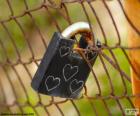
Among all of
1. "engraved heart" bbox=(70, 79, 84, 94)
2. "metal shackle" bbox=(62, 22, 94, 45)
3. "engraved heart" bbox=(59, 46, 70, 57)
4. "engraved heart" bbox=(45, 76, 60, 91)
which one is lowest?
"engraved heart" bbox=(70, 79, 84, 94)

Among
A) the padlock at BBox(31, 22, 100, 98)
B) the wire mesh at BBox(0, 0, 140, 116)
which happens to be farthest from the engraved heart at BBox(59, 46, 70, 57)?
the wire mesh at BBox(0, 0, 140, 116)

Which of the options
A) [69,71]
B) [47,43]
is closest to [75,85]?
[69,71]

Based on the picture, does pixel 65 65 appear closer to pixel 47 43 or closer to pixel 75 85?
pixel 75 85

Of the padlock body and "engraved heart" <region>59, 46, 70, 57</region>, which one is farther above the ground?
"engraved heart" <region>59, 46, 70, 57</region>

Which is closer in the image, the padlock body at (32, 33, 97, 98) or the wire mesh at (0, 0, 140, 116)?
the padlock body at (32, 33, 97, 98)

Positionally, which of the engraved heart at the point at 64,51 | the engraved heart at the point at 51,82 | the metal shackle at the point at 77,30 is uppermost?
the metal shackle at the point at 77,30

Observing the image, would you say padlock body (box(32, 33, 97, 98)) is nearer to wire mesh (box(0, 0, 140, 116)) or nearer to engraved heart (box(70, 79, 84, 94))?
engraved heart (box(70, 79, 84, 94))

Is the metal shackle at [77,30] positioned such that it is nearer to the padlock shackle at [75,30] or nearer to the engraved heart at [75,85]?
the padlock shackle at [75,30]

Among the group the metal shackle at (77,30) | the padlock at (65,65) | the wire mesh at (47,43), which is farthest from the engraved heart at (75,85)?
the wire mesh at (47,43)
